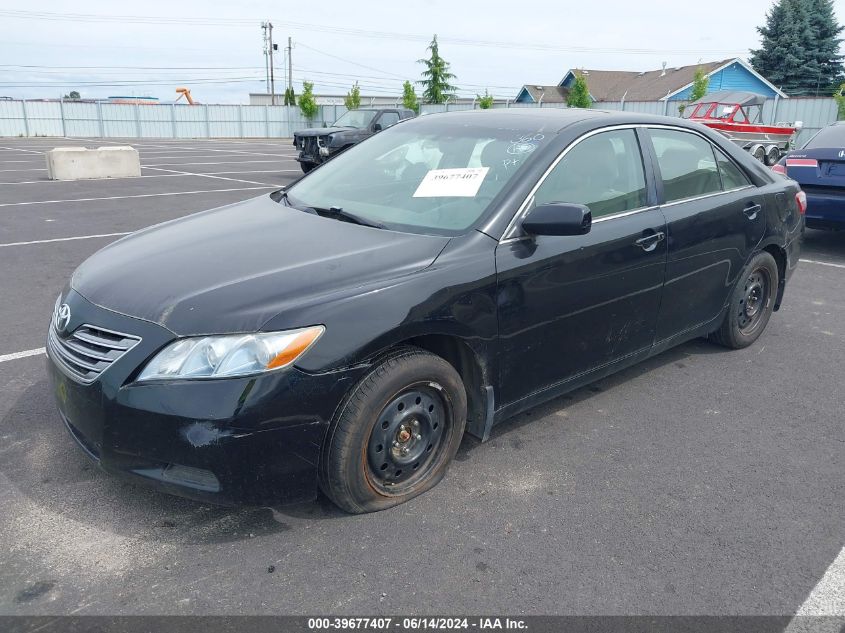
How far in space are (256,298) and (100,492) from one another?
3.94ft

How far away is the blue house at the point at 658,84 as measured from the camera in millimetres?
44312

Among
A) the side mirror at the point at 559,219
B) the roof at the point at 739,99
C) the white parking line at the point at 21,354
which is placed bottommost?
the white parking line at the point at 21,354

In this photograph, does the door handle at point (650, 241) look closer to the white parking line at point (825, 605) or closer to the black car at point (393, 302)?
the black car at point (393, 302)

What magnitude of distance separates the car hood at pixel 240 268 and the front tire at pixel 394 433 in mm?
397

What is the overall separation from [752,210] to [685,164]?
709mm

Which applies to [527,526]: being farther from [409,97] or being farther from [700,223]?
[409,97]

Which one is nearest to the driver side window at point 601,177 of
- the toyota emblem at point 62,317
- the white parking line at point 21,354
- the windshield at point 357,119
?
the toyota emblem at point 62,317

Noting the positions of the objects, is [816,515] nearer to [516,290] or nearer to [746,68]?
[516,290]

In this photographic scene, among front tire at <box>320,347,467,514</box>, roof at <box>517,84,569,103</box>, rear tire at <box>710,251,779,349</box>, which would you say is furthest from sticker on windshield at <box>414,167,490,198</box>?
roof at <box>517,84,569,103</box>

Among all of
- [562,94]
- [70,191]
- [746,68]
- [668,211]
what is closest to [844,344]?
[668,211]

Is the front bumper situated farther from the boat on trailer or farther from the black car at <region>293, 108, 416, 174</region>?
the boat on trailer

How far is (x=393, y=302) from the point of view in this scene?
2832mm

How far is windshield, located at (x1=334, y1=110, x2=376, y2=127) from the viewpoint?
17989mm

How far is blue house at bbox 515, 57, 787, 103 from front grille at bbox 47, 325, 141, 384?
129 feet
